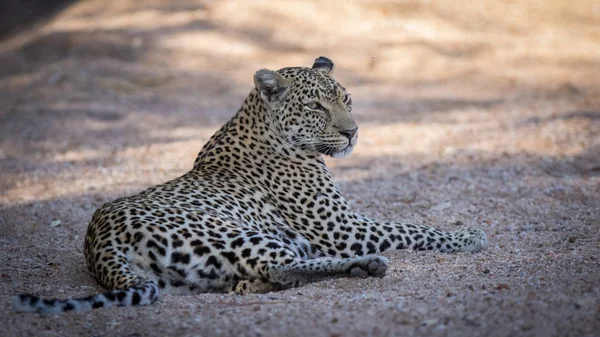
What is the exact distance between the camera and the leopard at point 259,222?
19.1ft

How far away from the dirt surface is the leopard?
0.76ft

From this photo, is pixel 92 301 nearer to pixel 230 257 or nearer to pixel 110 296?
pixel 110 296

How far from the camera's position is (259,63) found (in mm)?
18109

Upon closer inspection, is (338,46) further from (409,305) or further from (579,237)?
(409,305)

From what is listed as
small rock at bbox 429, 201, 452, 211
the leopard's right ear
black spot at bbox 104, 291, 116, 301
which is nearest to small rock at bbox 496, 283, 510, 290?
black spot at bbox 104, 291, 116, 301

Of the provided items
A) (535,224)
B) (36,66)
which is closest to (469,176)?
(535,224)

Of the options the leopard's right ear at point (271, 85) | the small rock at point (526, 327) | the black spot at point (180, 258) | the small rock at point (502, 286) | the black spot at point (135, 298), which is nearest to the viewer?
the small rock at point (526, 327)

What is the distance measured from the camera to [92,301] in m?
5.16

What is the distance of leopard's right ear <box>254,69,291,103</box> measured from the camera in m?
7.25

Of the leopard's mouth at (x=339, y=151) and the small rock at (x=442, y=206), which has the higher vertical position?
the leopard's mouth at (x=339, y=151)

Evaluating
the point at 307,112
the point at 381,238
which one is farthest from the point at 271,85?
the point at 381,238

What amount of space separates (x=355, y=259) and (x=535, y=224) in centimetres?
314

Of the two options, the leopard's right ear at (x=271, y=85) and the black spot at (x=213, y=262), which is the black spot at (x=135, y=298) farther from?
the leopard's right ear at (x=271, y=85)

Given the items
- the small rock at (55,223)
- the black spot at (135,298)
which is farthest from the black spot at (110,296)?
the small rock at (55,223)
